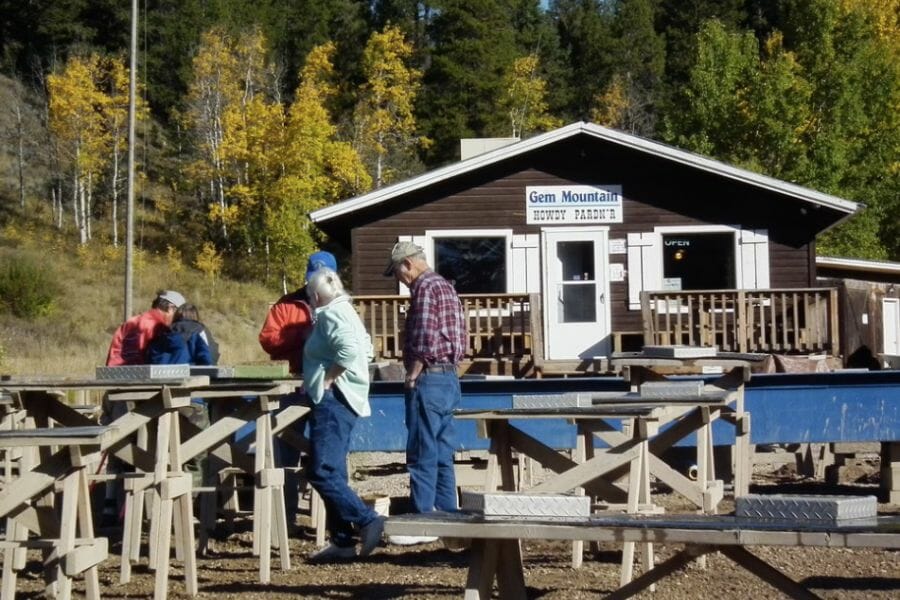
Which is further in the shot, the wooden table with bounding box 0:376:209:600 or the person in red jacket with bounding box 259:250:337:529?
the person in red jacket with bounding box 259:250:337:529

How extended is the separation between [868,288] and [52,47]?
4904cm

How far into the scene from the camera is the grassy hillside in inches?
1551

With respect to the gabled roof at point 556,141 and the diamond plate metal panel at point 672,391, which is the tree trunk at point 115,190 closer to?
the gabled roof at point 556,141

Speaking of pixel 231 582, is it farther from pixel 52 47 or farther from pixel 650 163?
pixel 52 47

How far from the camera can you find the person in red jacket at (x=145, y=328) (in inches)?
398

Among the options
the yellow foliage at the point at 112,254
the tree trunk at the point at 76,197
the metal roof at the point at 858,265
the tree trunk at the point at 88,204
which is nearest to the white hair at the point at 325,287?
the metal roof at the point at 858,265

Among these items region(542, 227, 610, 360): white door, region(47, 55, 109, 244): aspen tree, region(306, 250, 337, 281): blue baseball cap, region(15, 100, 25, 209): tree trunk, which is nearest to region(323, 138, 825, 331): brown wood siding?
region(542, 227, 610, 360): white door

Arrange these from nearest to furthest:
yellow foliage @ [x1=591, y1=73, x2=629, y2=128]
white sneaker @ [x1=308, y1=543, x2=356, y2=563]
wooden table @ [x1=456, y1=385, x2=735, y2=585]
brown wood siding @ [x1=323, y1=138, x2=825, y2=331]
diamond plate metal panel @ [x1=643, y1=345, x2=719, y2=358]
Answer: wooden table @ [x1=456, y1=385, x2=735, y2=585], white sneaker @ [x1=308, y1=543, x2=356, y2=563], diamond plate metal panel @ [x1=643, y1=345, x2=719, y2=358], brown wood siding @ [x1=323, y1=138, x2=825, y2=331], yellow foliage @ [x1=591, y1=73, x2=629, y2=128]

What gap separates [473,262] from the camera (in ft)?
75.7

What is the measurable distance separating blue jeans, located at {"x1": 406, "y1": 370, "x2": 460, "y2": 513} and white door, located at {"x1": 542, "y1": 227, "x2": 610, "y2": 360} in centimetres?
1468

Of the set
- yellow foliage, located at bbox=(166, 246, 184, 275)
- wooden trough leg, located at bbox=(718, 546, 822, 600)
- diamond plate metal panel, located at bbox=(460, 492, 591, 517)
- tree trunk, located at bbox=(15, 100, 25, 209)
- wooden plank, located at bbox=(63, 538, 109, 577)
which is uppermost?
tree trunk, located at bbox=(15, 100, 25, 209)

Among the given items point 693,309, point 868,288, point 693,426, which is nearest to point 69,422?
point 693,426

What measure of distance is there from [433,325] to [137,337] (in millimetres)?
2997

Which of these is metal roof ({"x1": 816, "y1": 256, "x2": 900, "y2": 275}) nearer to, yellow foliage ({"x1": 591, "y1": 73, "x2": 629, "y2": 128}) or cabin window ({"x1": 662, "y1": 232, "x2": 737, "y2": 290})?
cabin window ({"x1": 662, "y1": 232, "x2": 737, "y2": 290})
